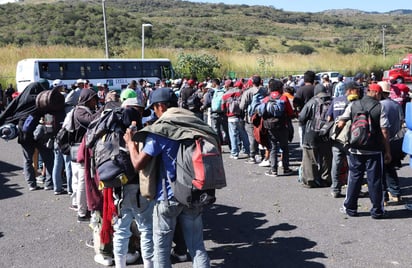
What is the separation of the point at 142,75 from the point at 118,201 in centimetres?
2786

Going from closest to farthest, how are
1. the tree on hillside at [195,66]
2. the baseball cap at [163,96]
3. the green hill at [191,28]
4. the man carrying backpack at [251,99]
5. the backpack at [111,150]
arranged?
1. the baseball cap at [163,96]
2. the backpack at [111,150]
3. the man carrying backpack at [251,99]
4. the tree on hillside at [195,66]
5. the green hill at [191,28]

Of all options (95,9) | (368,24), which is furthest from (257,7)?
(95,9)

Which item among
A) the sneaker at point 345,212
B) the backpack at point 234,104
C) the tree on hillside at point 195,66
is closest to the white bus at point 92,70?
the tree on hillside at point 195,66

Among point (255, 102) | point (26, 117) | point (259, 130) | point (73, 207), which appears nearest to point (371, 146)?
point (259, 130)

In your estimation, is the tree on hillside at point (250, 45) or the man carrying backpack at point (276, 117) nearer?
the man carrying backpack at point (276, 117)

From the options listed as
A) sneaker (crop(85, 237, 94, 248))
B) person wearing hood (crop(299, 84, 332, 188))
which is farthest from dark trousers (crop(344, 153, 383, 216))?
sneaker (crop(85, 237, 94, 248))

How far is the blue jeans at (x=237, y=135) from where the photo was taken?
11.2 m

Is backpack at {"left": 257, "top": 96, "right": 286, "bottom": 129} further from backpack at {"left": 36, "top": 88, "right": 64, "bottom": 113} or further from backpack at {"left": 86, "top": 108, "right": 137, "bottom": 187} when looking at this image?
backpack at {"left": 86, "top": 108, "right": 137, "bottom": 187}

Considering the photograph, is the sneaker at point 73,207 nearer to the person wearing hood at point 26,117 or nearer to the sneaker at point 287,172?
the person wearing hood at point 26,117

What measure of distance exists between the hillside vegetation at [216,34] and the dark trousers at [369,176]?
33.7 metres

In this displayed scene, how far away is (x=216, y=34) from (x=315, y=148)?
7085 centimetres

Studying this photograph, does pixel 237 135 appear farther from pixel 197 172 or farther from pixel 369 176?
pixel 197 172

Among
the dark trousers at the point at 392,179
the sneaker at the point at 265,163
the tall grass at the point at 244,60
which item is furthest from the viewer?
the tall grass at the point at 244,60

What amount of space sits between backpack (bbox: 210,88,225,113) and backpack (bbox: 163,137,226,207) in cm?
757
